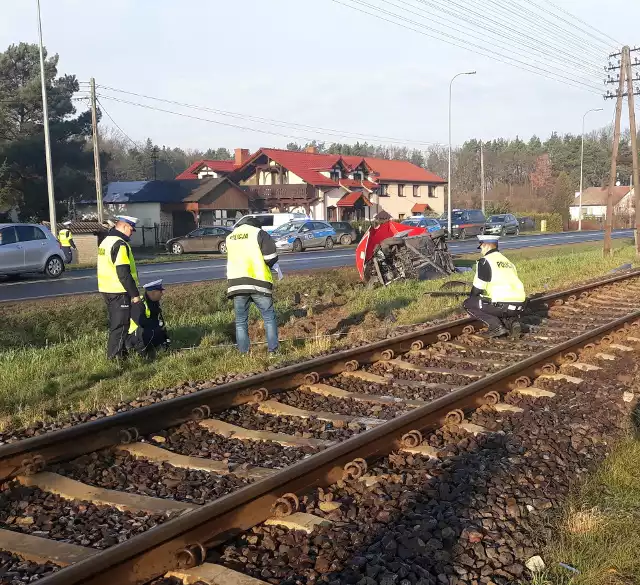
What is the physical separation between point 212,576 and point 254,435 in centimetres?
212

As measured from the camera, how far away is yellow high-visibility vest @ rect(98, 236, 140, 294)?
332 inches

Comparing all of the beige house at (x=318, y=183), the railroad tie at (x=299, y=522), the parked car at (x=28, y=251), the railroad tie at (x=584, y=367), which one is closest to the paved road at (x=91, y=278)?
the parked car at (x=28, y=251)

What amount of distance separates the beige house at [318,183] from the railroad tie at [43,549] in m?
53.7

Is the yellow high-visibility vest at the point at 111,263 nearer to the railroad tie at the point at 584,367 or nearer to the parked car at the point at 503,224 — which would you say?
the railroad tie at the point at 584,367

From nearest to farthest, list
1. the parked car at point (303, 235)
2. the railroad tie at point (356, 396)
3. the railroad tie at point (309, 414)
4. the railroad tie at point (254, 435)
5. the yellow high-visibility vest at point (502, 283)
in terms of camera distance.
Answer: the railroad tie at point (254, 435)
the railroad tie at point (309, 414)
the railroad tie at point (356, 396)
the yellow high-visibility vest at point (502, 283)
the parked car at point (303, 235)

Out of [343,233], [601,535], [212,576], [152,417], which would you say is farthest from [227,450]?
[343,233]

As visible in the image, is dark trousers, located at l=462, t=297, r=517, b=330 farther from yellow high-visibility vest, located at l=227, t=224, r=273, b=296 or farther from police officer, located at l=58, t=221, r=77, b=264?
police officer, located at l=58, t=221, r=77, b=264

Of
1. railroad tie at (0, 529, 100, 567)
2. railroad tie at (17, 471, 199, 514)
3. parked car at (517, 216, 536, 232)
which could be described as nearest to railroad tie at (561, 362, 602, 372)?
railroad tie at (17, 471, 199, 514)

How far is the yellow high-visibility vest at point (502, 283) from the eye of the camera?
9.12 m

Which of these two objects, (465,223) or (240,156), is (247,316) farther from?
(240,156)

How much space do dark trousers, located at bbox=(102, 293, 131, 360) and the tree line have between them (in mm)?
26530

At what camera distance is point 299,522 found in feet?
13.3

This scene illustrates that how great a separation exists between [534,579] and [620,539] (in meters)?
0.73

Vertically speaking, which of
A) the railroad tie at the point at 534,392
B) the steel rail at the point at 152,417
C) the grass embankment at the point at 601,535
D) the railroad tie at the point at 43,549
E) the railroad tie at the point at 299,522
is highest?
the steel rail at the point at 152,417
